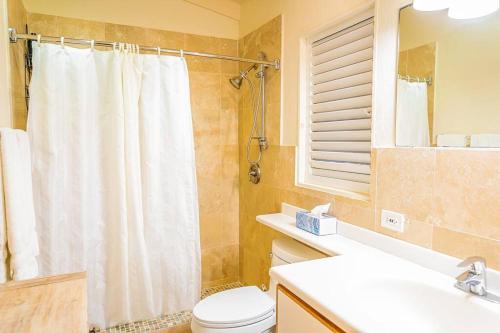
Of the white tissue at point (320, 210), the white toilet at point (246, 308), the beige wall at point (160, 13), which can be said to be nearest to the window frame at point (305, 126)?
the white tissue at point (320, 210)

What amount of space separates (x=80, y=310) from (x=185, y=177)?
1431 millimetres

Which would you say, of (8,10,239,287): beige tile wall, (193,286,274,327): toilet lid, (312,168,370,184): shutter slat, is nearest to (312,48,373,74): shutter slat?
(312,168,370,184): shutter slat

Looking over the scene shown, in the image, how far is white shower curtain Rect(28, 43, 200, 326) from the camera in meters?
1.92

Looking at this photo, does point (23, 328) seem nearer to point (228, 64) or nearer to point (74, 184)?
point (74, 184)

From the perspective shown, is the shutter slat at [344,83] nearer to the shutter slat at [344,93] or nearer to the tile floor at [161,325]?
the shutter slat at [344,93]

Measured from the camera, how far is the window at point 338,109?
170 cm

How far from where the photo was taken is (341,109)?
1867mm

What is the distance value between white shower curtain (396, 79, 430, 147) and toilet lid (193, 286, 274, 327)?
1.06 metres

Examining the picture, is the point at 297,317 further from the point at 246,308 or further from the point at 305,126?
the point at 305,126

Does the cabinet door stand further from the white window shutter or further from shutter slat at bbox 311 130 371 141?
shutter slat at bbox 311 130 371 141

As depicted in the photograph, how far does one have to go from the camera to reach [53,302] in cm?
88

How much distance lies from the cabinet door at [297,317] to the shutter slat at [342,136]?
3.07 feet

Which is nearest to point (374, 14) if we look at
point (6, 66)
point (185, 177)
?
point (185, 177)

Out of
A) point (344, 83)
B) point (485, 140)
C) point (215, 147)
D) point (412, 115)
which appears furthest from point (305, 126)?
point (485, 140)
